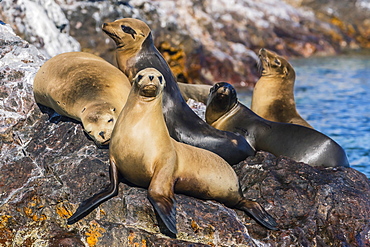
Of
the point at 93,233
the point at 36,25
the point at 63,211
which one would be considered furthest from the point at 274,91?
the point at 93,233

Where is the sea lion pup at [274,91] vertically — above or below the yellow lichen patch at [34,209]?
below

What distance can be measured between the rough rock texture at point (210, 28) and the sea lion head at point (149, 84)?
5906mm

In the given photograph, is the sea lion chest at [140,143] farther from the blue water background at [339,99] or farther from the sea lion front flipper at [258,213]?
the blue water background at [339,99]

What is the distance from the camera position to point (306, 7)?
97.2 ft

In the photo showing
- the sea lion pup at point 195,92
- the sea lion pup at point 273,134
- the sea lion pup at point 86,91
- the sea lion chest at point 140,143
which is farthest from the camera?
the sea lion pup at point 195,92

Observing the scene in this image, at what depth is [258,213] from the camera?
4.79 metres

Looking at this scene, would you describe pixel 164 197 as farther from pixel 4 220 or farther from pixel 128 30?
pixel 128 30

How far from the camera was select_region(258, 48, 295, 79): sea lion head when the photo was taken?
907cm

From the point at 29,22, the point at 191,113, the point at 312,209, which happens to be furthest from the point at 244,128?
the point at 29,22

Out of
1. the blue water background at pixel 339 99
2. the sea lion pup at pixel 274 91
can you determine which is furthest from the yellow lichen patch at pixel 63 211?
the blue water background at pixel 339 99

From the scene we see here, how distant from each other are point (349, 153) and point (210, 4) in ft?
45.4

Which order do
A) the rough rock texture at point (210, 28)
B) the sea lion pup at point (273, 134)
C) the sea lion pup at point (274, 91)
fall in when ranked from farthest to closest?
the rough rock texture at point (210, 28), the sea lion pup at point (274, 91), the sea lion pup at point (273, 134)

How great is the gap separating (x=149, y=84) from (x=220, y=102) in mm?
2864

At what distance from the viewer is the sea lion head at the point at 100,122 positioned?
17.3 ft
